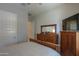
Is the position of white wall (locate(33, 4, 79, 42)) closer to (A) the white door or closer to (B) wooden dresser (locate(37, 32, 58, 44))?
(B) wooden dresser (locate(37, 32, 58, 44))

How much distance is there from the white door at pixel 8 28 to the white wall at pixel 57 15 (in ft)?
1.01

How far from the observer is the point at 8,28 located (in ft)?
5.55

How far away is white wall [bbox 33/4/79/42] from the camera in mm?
1614

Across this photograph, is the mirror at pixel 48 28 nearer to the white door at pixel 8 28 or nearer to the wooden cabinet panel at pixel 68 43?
the wooden cabinet panel at pixel 68 43

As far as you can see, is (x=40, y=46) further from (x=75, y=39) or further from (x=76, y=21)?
(x=76, y=21)

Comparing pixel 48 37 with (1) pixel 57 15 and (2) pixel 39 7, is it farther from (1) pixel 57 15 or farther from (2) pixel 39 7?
(2) pixel 39 7

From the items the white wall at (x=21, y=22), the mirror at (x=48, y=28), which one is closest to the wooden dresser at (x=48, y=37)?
the mirror at (x=48, y=28)

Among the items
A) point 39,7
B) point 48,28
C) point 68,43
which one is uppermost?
point 39,7

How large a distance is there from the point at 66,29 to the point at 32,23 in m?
0.48

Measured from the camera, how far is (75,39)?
1.61m

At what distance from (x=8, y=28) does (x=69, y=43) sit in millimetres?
864

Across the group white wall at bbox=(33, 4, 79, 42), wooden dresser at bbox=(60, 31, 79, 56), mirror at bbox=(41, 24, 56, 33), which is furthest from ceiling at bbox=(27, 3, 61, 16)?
wooden dresser at bbox=(60, 31, 79, 56)

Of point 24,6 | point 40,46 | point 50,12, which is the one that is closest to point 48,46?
point 40,46

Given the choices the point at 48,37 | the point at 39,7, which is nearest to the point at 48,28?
the point at 48,37
